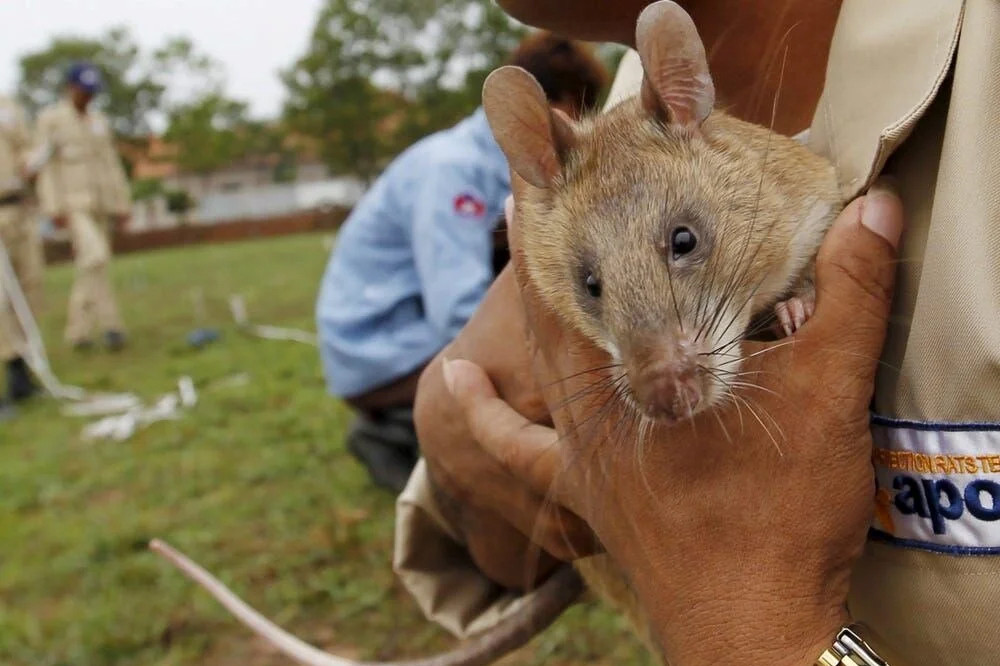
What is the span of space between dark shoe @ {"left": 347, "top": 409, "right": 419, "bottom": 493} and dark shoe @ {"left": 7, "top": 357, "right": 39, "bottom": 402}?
4587 mm

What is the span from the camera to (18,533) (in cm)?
520

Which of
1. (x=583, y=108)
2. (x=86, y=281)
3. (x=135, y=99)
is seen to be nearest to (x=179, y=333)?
(x=86, y=281)

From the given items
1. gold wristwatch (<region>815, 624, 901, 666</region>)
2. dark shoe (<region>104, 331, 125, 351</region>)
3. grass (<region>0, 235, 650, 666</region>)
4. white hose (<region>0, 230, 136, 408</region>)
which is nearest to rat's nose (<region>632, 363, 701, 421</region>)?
gold wristwatch (<region>815, 624, 901, 666</region>)

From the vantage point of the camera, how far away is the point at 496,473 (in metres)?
2.11

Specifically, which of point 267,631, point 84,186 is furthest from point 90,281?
point 267,631

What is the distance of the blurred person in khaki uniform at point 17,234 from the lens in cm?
816

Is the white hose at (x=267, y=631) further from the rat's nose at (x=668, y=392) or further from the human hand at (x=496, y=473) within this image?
the rat's nose at (x=668, y=392)

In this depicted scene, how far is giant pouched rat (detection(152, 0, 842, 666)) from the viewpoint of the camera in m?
1.53

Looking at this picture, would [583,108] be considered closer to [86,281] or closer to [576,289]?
[576,289]

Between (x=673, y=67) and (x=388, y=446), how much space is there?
12.6 ft

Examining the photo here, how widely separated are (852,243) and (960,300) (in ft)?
0.58

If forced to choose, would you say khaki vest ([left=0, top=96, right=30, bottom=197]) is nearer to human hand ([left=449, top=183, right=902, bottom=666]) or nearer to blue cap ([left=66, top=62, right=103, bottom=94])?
blue cap ([left=66, top=62, right=103, bottom=94])

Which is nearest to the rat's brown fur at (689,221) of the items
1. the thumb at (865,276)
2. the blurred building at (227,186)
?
the thumb at (865,276)

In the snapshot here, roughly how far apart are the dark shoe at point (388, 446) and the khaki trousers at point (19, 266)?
4.38 meters
